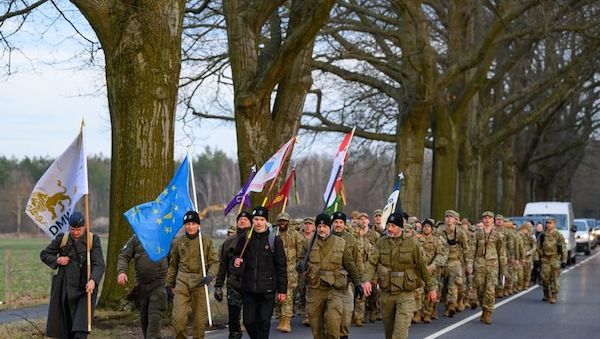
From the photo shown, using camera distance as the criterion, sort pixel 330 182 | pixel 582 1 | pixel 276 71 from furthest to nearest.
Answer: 1. pixel 582 1
2. pixel 276 71
3. pixel 330 182

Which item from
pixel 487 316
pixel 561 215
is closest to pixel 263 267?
pixel 487 316

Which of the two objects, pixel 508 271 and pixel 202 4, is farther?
pixel 508 271

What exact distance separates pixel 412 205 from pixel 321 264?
16086 millimetres

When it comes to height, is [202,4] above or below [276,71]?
above

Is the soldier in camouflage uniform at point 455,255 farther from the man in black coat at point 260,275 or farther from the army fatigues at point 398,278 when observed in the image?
the man in black coat at point 260,275

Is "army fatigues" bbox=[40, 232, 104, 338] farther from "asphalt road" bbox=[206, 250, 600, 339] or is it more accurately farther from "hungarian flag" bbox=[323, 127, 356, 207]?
"hungarian flag" bbox=[323, 127, 356, 207]

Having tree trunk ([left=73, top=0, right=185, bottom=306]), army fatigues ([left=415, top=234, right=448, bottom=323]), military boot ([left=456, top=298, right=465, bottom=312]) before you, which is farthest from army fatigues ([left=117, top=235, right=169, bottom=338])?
military boot ([left=456, top=298, right=465, bottom=312])

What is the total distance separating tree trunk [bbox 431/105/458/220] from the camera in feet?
99.9

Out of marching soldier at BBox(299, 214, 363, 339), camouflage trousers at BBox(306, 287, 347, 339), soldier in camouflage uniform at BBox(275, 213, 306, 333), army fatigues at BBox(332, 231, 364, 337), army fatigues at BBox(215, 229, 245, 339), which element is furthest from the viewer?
soldier in camouflage uniform at BBox(275, 213, 306, 333)

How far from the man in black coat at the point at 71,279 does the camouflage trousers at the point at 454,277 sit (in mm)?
8788

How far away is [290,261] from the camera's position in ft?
51.8

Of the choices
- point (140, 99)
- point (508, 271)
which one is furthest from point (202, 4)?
point (508, 271)

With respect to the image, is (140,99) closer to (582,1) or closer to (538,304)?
(538,304)

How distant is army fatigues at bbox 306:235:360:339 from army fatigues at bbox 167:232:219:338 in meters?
1.12
